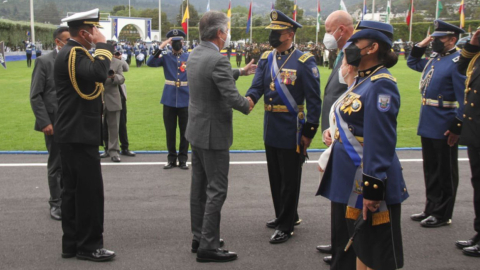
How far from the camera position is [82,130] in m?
4.44

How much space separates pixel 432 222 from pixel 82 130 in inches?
146

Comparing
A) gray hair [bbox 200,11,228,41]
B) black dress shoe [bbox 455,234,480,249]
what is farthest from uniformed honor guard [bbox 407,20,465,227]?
gray hair [bbox 200,11,228,41]

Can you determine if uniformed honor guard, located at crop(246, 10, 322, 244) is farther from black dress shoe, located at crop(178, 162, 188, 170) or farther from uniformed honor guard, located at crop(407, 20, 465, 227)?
black dress shoe, located at crop(178, 162, 188, 170)

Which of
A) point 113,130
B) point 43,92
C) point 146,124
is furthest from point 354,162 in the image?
point 146,124

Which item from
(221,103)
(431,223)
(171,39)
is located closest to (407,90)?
(171,39)

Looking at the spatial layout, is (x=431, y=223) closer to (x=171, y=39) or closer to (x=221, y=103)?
(x=221, y=103)

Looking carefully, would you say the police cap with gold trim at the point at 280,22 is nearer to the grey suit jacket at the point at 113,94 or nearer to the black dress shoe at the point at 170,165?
the black dress shoe at the point at 170,165

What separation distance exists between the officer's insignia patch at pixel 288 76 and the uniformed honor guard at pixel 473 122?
5.42 feet

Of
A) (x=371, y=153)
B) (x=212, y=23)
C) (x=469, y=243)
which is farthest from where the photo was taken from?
(x=469, y=243)

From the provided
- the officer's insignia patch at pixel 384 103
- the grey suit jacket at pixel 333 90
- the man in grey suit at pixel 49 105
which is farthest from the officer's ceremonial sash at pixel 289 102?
the man in grey suit at pixel 49 105

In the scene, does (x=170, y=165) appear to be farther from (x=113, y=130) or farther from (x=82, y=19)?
(x=82, y=19)

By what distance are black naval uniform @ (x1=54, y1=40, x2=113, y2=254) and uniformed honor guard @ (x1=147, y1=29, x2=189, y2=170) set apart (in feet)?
10.9

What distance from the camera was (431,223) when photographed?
5348 mm

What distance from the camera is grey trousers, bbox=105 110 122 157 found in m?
A: 8.41
